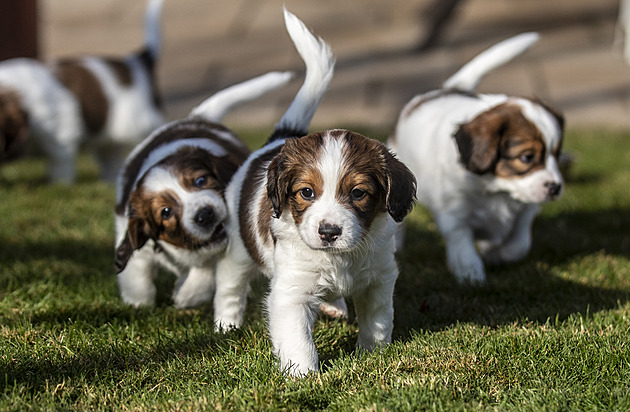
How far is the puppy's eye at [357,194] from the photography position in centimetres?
313

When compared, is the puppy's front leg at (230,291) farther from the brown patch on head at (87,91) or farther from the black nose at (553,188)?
the brown patch on head at (87,91)

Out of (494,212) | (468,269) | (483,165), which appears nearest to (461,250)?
(468,269)

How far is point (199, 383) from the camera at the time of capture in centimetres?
327

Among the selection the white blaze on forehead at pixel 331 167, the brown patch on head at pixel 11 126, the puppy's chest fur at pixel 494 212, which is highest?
the white blaze on forehead at pixel 331 167

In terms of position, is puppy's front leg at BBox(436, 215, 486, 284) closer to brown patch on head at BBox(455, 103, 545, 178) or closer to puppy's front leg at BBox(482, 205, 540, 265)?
puppy's front leg at BBox(482, 205, 540, 265)

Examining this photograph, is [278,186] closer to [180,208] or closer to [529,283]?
[180,208]

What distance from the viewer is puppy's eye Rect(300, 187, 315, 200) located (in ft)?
10.3

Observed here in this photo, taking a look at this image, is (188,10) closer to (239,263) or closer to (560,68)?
(560,68)

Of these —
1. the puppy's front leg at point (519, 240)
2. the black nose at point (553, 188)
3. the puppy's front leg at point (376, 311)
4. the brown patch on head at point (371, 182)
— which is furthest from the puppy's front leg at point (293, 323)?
the puppy's front leg at point (519, 240)

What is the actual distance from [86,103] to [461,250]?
3.89 m

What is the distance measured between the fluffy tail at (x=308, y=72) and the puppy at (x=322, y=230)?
0.33 m

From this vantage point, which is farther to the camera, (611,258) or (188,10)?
(188,10)

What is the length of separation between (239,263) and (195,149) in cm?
68

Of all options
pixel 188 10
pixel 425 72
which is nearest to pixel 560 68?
pixel 425 72
